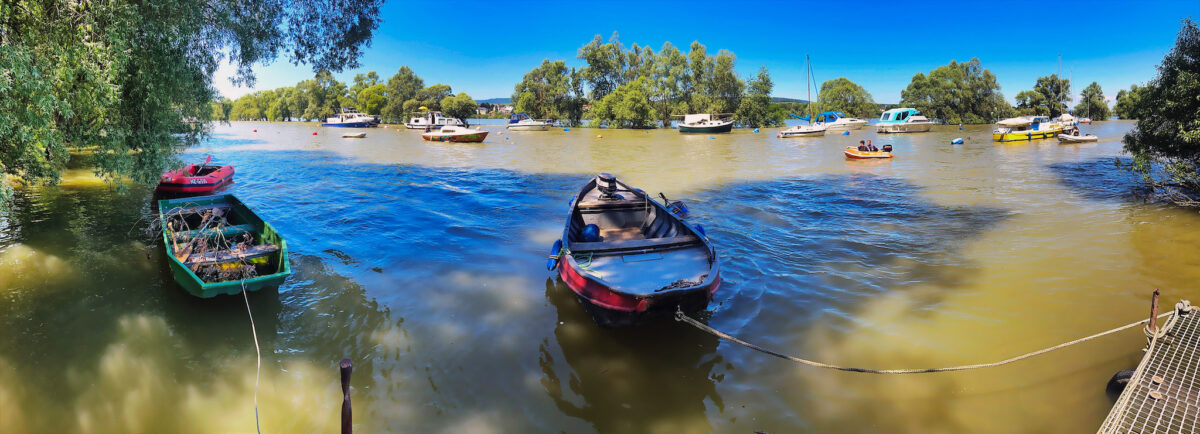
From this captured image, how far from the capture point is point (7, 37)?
7148 mm

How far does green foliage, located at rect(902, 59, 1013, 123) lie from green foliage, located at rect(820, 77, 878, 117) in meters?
9.43

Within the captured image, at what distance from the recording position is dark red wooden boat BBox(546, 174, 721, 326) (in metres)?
6.18

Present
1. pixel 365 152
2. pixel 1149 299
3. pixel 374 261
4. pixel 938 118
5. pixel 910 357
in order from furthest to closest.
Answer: pixel 938 118 < pixel 365 152 < pixel 374 261 < pixel 1149 299 < pixel 910 357

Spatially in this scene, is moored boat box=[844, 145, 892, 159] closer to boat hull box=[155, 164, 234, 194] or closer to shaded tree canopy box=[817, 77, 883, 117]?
boat hull box=[155, 164, 234, 194]

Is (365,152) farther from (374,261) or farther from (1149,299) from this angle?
(1149,299)

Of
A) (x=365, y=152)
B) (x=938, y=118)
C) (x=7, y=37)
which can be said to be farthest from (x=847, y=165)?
(x=938, y=118)

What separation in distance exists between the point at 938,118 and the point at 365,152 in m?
94.9

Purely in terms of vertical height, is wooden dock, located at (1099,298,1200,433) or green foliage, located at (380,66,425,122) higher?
green foliage, located at (380,66,425,122)

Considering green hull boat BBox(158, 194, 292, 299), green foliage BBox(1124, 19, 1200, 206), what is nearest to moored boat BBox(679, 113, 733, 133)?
green foliage BBox(1124, 19, 1200, 206)

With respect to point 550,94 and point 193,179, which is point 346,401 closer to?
point 193,179

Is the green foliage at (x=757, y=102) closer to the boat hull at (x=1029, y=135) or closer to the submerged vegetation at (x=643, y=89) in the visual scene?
the submerged vegetation at (x=643, y=89)

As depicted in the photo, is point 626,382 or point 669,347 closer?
point 626,382

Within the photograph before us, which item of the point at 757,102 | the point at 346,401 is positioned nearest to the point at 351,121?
the point at 757,102

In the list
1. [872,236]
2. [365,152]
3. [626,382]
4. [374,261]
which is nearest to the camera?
[626,382]
